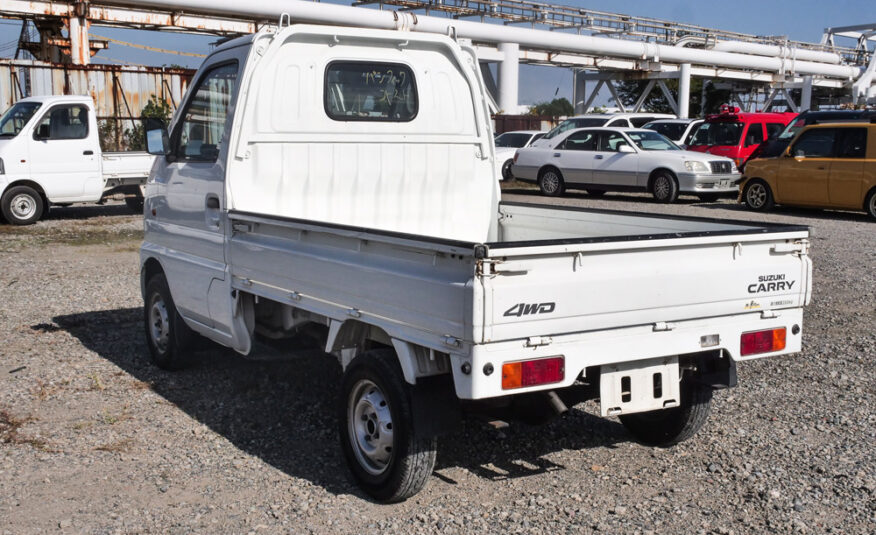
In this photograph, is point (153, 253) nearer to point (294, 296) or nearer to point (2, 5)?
point (294, 296)

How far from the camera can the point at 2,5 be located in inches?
949

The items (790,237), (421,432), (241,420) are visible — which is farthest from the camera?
(241,420)

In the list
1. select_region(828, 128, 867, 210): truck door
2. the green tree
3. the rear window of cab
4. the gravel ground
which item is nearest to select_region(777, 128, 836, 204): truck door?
select_region(828, 128, 867, 210): truck door

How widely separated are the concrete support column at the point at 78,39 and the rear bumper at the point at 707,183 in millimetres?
16658

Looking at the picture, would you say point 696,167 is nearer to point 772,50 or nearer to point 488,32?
point 488,32

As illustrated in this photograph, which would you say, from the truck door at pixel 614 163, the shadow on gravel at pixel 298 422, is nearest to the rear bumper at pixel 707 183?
the truck door at pixel 614 163

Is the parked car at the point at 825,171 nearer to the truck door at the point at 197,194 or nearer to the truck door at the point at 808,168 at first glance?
the truck door at the point at 808,168

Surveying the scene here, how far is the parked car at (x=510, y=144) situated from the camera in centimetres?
2503

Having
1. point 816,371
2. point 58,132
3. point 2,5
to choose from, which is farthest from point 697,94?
point 816,371

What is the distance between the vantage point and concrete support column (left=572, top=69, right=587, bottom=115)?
4366 centimetres

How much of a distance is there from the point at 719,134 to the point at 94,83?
14692 mm

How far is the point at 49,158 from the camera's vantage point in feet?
51.5

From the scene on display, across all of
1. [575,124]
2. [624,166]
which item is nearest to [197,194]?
[624,166]

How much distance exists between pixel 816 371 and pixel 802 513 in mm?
2704
